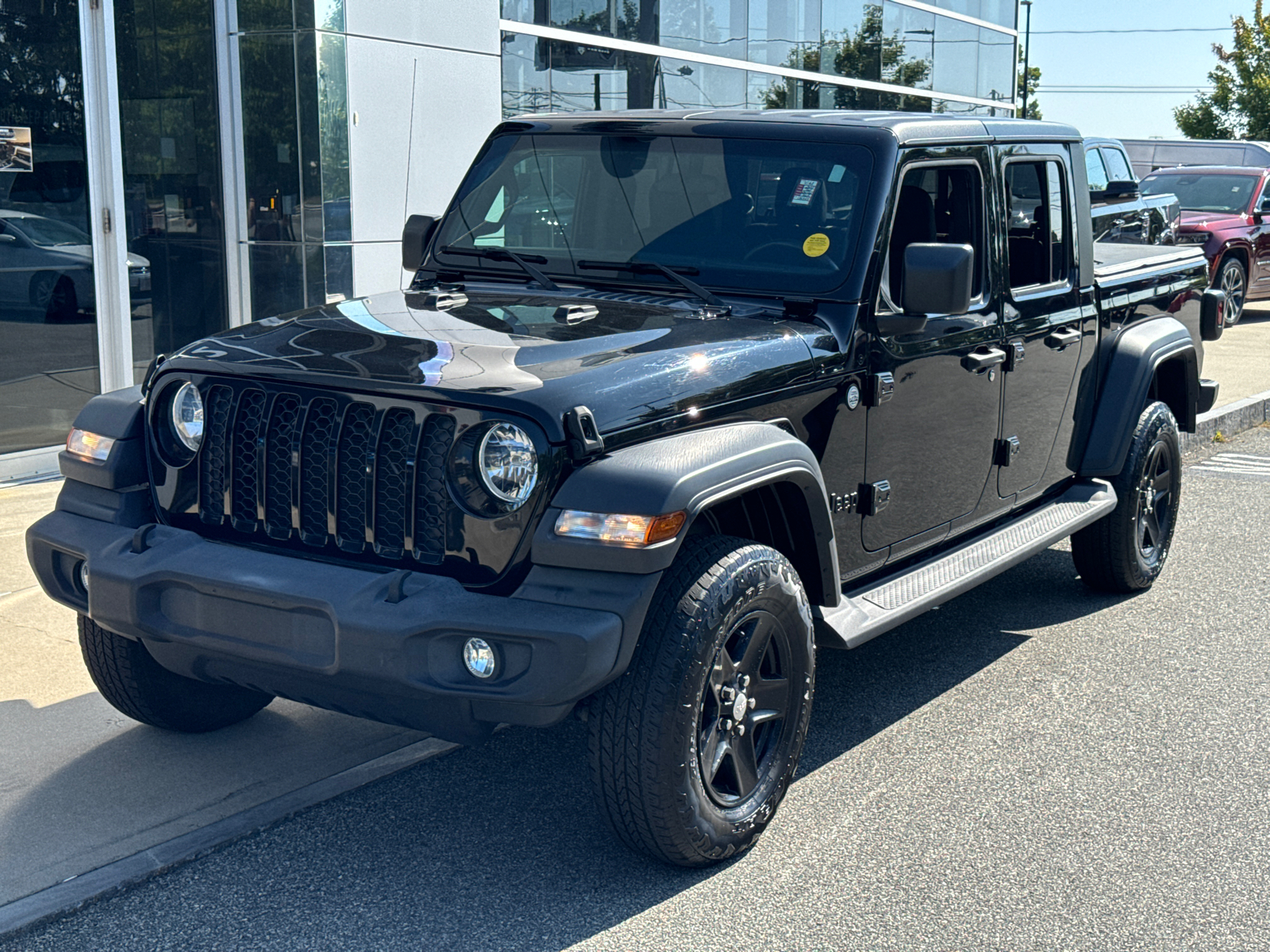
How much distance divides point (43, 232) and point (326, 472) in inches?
211

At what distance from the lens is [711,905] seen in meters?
3.43

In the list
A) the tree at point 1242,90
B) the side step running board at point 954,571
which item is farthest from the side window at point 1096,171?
the tree at point 1242,90

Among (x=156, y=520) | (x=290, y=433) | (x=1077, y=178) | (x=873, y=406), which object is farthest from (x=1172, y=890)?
(x=1077, y=178)

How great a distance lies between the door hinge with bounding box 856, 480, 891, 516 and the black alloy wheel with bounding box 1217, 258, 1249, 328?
1388 centimetres

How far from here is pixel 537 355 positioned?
11.6ft

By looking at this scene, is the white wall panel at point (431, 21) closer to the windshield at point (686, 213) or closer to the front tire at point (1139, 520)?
the windshield at point (686, 213)

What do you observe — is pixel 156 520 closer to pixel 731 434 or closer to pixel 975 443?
pixel 731 434

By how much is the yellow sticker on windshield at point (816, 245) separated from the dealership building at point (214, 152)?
3612 millimetres

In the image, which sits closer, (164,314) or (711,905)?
(711,905)

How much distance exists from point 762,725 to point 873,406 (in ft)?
3.42

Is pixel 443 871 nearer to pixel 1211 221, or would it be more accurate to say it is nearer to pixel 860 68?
pixel 860 68

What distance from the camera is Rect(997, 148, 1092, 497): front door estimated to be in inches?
198

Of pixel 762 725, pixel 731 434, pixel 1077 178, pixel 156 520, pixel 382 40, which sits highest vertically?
pixel 382 40

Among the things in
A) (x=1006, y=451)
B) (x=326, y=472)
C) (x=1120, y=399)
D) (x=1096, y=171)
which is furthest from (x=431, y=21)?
(x=1096, y=171)
